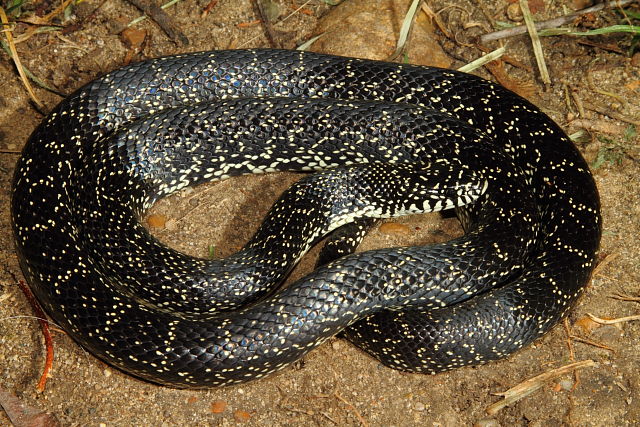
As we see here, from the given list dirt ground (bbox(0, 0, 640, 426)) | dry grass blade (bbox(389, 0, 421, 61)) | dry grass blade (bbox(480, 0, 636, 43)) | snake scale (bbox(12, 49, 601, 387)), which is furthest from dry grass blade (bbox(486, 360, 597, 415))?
dry grass blade (bbox(480, 0, 636, 43))

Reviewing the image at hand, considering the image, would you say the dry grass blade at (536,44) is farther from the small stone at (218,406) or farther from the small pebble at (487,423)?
the small stone at (218,406)

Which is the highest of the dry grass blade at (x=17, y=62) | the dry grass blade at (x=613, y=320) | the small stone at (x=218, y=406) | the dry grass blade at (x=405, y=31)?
the dry grass blade at (x=17, y=62)

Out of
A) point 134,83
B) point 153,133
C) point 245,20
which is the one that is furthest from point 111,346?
point 245,20

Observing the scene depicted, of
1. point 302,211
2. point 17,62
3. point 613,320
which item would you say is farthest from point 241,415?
point 17,62

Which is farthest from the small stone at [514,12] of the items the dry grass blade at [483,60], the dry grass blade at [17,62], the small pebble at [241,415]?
the small pebble at [241,415]

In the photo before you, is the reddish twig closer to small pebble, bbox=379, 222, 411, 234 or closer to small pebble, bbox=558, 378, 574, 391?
small pebble, bbox=379, 222, 411, 234

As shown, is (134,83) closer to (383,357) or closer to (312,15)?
(312,15)
